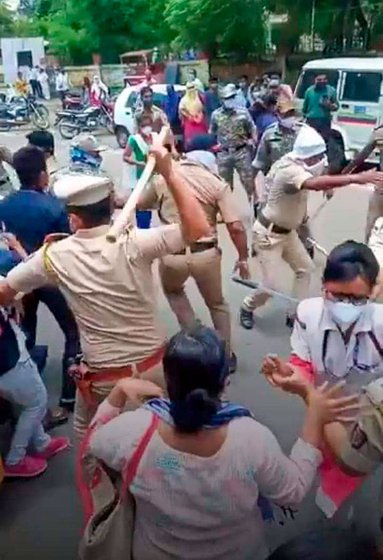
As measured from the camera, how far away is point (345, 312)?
116 inches

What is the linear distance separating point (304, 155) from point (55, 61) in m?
31.9

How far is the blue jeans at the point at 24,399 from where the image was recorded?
159 inches

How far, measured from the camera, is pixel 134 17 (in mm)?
32750

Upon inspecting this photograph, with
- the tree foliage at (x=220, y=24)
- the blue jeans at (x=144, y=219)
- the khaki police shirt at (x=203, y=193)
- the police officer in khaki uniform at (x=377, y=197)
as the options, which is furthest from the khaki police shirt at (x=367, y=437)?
the tree foliage at (x=220, y=24)

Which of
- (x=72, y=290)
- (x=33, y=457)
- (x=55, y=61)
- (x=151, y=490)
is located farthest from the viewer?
(x=55, y=61)

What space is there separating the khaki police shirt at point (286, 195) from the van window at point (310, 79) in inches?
336

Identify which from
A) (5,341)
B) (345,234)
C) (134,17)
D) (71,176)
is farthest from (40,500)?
(134,17)

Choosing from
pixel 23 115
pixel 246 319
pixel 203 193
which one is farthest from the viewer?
pixel 23 115

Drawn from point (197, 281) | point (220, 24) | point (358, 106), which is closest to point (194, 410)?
point (197, 281)

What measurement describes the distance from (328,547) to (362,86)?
12.5 metres

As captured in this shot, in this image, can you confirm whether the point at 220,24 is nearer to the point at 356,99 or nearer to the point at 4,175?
the point at 356,99

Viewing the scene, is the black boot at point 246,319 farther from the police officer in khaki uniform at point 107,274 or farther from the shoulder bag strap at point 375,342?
the shoulder bag strap at point 375,342

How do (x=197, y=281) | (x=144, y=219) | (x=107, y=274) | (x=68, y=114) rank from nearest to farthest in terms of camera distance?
(x=107, y=274), (x=197, y=281), (x=144, y=219), (x=68, y=114)

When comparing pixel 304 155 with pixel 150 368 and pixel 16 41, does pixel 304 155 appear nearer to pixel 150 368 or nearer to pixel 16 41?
pixel 150 368
